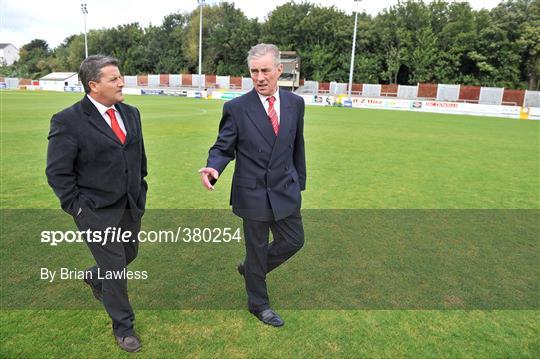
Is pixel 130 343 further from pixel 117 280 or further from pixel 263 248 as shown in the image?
pixel 263 248

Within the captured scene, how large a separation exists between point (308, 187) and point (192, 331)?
193 inches

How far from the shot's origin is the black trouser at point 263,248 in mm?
3182

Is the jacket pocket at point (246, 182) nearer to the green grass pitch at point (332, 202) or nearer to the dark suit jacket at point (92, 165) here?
the dark suit jacket at point (92, 165)

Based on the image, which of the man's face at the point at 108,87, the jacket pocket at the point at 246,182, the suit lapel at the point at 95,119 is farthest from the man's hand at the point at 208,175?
the man's face at the point at 108,87

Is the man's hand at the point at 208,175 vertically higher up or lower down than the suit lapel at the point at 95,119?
lower down

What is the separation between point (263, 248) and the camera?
321 cm

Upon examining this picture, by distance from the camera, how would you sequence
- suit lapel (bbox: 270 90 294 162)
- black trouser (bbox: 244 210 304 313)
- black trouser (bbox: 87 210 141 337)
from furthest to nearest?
black trouser (bbox: 244 210 304 313)
suit lapel (bbox: 270 90 294 162)
black trouser (bbox: 87 210 141 337)

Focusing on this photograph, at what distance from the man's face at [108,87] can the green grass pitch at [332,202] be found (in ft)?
5.69

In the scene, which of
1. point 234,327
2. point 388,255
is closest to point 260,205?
point 234,327

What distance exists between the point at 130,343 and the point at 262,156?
1632mm

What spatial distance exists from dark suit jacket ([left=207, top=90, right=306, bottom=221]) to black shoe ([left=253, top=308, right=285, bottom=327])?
2.63ft

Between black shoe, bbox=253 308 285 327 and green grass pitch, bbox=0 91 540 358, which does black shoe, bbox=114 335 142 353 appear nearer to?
green grass pitch, bbox=0 91 540 358

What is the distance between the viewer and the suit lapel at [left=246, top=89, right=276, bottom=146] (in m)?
3.00

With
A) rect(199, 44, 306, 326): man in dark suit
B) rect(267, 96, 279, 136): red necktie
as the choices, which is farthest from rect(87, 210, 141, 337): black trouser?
rect(267, 96, 279, 136): red necktie
